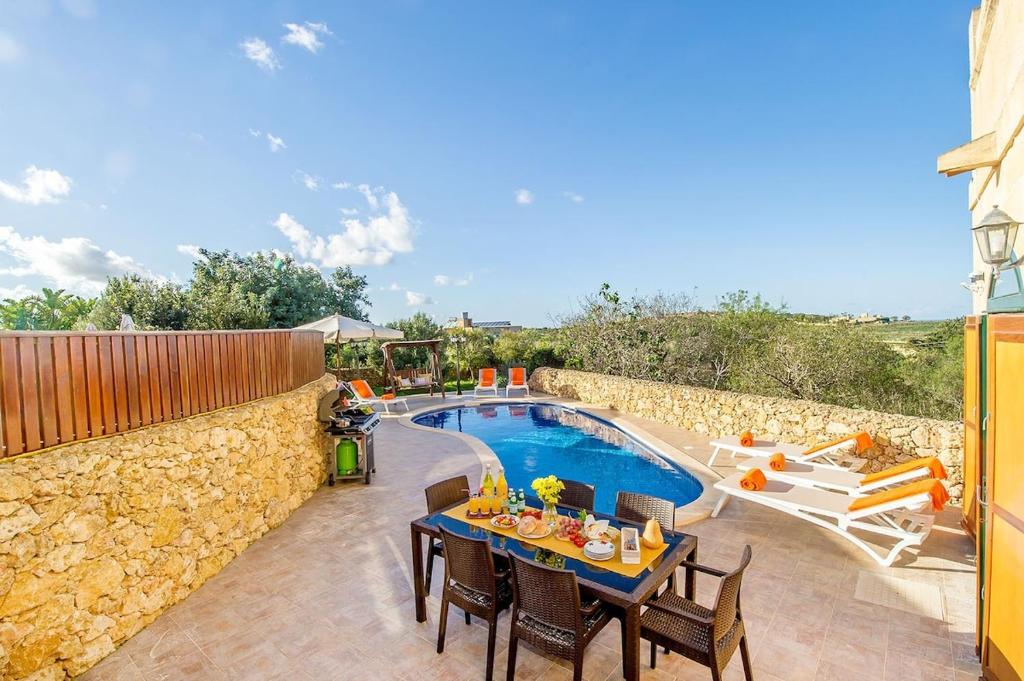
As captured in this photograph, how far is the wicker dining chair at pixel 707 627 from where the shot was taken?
2.37 metres

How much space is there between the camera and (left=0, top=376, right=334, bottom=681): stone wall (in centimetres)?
278

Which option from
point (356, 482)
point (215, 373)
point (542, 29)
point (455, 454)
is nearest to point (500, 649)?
point (215, 373)

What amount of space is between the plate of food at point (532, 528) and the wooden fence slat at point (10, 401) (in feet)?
11.7

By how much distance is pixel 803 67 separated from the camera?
36.7 feet

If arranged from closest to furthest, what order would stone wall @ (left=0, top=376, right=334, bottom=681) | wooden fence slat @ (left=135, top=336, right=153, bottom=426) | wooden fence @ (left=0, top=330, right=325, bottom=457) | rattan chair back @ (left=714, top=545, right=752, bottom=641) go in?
rattan chair back @ (left=714, top=545, right=752, bottom=641) → stone wall @ (left=0, top=376, right=334, bottom=681) → wooden fence @ (left=0, top=330, right=325, bottom=457) → wooden fence slat @ (left=135, top=336, right=153, bottom=426)

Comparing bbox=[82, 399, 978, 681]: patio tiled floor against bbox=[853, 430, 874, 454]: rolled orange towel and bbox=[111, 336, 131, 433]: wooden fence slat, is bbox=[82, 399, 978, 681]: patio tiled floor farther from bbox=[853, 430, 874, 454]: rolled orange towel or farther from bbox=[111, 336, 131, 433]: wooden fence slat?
bbox=[111, 336, 131, 433]: wooden fence slat

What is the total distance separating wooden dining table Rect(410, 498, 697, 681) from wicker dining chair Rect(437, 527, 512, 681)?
16cm

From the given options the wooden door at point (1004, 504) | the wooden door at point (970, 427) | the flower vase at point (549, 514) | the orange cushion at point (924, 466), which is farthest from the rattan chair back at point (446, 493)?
the wooden door at point (970, 427)

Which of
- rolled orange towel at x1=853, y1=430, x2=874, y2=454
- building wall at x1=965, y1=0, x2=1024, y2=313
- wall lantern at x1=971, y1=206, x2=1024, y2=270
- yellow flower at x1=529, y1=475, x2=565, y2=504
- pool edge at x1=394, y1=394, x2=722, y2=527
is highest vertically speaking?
building wall at x1=965, y1=0, x2=1024, y2=313

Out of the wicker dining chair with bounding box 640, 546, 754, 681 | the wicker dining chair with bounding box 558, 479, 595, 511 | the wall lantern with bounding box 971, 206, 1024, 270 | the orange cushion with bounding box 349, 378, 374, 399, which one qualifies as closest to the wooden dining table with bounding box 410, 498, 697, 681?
the wicker dining chair with bounding box 640, 546, 754, 681

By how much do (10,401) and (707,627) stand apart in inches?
185

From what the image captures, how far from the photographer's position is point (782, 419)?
8367 mm

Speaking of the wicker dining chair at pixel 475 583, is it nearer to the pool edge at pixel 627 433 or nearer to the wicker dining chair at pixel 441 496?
the wicker dining chair at pixel 441 496

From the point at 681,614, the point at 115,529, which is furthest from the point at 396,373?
the point at 681,614
